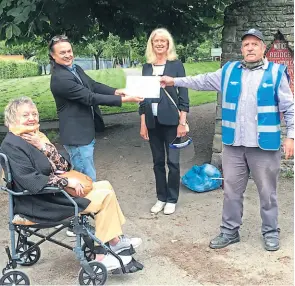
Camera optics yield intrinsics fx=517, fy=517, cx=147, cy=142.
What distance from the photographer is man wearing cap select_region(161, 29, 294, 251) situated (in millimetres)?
4312

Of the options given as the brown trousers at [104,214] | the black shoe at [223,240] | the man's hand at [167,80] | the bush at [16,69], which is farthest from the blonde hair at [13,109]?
the bush at [16,69]

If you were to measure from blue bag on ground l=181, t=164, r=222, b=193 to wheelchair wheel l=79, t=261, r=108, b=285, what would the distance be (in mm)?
2655

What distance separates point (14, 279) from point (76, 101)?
5.35 ft

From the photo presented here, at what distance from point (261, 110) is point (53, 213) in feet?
6.24

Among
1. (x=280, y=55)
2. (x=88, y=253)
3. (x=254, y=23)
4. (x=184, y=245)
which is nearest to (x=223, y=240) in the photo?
(x=184, y=245)

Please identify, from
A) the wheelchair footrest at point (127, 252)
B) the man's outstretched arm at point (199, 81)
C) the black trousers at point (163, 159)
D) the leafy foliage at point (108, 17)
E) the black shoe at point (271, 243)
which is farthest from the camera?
the leafy foliage at point (108, 17)

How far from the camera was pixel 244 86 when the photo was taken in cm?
439

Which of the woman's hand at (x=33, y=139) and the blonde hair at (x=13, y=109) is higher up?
the blonde hair at (x=13, y=109)

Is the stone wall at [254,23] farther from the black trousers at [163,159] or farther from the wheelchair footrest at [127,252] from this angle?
the wheelchair footrest at [127,252]

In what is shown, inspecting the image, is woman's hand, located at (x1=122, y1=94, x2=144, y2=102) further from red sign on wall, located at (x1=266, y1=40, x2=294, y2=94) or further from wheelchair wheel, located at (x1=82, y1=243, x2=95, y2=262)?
red sign on wall, located at (x1=266, y1=40, x2=294, y2=94)

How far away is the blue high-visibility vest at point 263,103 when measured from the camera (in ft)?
14.1

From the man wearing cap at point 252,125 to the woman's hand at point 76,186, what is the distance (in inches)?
55.0

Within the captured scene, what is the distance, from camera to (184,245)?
4.87 m

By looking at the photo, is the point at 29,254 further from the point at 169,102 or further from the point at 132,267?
the point at 169,102
